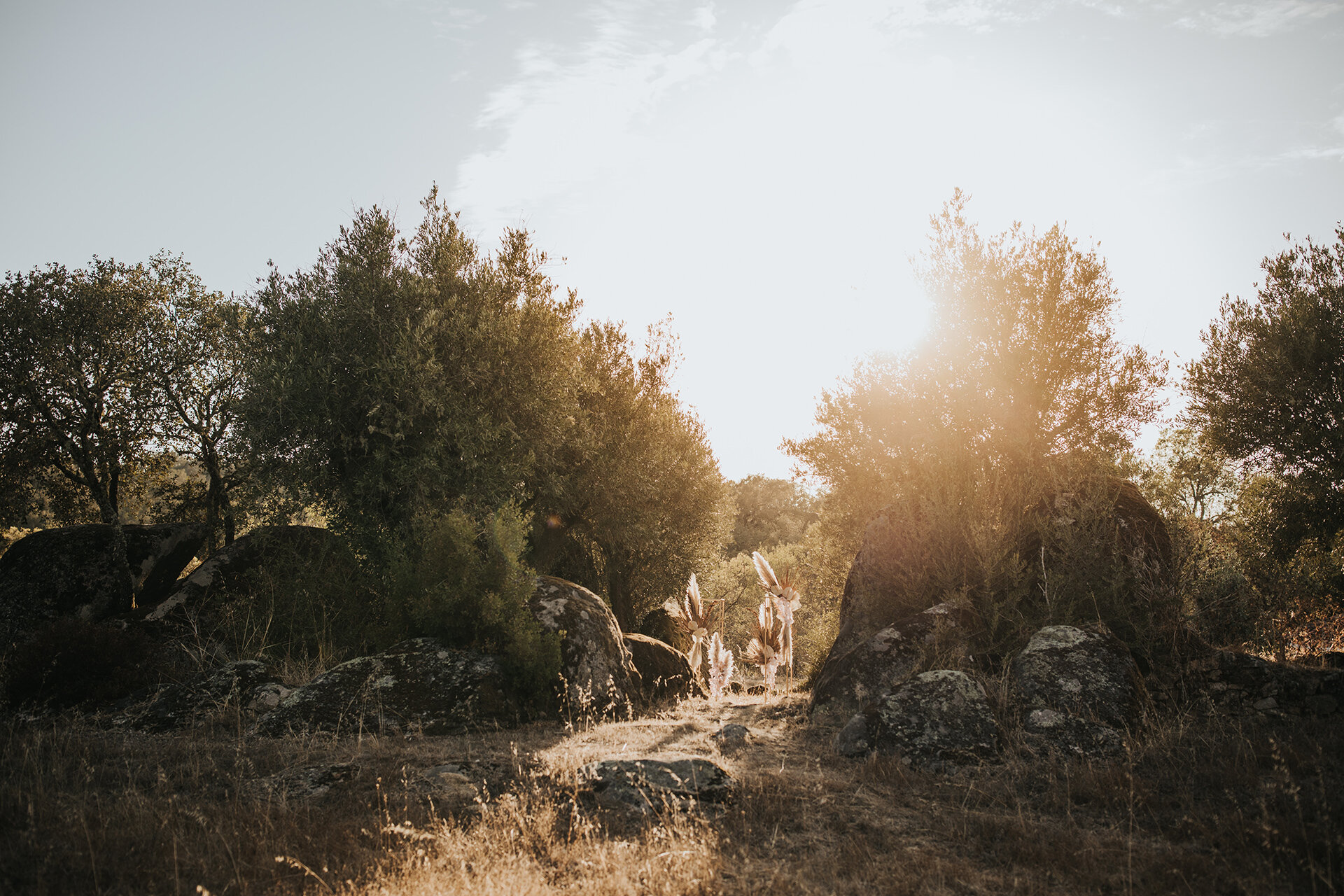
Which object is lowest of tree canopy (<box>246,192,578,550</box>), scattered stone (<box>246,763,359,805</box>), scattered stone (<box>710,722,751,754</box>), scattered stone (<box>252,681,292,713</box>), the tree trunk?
scattered stone (<box>710,722,751,754</box>)

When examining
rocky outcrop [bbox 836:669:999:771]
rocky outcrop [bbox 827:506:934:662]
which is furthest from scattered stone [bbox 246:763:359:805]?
rocky outcrop [bbox 827:506:934:662]

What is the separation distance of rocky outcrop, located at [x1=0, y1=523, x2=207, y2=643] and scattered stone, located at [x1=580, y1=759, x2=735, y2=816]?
1400 cm

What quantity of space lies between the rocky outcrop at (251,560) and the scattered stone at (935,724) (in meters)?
10.6

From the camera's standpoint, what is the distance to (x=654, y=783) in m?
5.23

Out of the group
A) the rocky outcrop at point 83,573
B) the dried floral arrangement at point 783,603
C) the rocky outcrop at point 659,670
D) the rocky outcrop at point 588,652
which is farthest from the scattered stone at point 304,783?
the rocky outcrop at point 83,573

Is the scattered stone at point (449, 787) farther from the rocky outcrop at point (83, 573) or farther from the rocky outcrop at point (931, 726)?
the rocky outcrop at point (83, 573)

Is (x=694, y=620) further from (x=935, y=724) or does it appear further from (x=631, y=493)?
(x=935, y=724)

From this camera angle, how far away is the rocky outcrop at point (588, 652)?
918 centimetres

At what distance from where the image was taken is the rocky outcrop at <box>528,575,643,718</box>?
9180mm

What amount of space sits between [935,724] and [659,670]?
5.60 metres

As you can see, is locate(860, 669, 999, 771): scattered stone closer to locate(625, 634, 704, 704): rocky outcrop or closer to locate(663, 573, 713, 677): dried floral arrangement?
locate(625, 634, 704, 704): rocky outcrop

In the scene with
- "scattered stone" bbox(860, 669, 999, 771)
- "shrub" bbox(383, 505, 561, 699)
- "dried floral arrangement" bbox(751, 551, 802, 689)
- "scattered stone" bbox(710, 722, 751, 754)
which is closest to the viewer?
"scattered stone" bbox(860, 669, 999, 771)

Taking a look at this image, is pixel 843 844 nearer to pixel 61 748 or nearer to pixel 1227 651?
pixel 1227 651

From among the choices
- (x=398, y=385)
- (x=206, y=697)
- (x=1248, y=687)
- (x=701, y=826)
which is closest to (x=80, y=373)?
(x=398, y=385)
